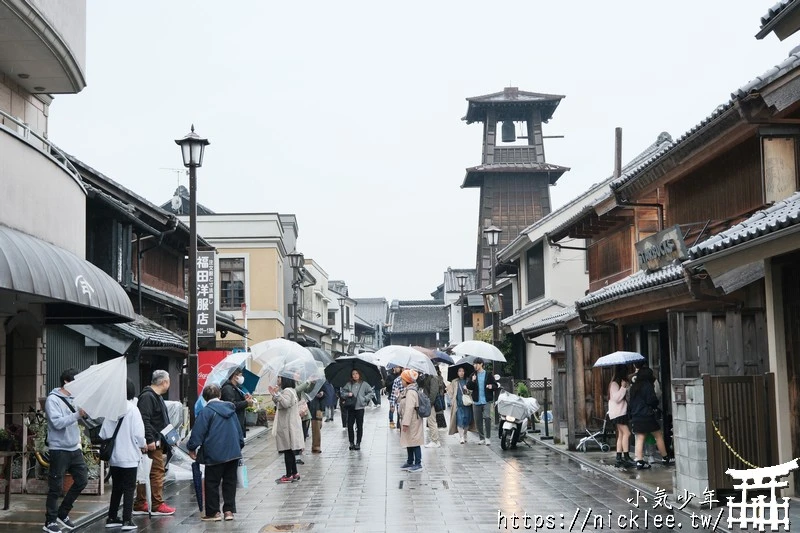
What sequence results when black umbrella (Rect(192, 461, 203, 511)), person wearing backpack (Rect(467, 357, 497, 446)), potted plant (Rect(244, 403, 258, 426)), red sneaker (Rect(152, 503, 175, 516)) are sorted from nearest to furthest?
1. black umbrella (Rect(192, 461, 203, 511))
2. red sneaker (Rect(152, 503, 175, 516))
3. person wearing backpack (Rect(467, 357, 497, 446))
4. potted plant (Rect(244, 403, 258, 426))

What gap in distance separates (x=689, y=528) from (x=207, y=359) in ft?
70.0

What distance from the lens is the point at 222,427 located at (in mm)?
12148

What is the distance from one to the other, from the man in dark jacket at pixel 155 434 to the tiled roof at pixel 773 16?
910cm

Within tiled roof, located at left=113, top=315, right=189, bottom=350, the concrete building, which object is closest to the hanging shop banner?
tiled roof, located at left=113, top=315, right=189, bottom=350

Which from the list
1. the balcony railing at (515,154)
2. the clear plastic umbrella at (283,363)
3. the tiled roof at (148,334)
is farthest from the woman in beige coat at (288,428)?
the balcony railing at (515,154)

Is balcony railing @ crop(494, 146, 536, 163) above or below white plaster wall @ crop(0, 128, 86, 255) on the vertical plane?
above

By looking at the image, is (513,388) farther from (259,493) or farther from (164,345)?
(259,493)

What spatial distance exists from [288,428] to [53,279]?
552cm

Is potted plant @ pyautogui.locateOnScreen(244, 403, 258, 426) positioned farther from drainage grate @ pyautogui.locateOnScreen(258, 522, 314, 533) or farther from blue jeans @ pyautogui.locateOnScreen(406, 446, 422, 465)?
drainage grate @ pyautogui.locateOnScreen(258, 522, 314, 533)

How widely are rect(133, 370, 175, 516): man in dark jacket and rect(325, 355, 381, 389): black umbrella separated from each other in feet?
35.0

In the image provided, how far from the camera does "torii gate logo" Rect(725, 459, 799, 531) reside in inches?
407

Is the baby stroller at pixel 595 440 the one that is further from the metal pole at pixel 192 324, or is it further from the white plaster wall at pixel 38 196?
the white plaster wall at pixel 38 196

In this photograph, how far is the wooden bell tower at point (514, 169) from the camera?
174 ft

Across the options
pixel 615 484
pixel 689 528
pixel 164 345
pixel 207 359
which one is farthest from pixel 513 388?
pixel 689 528
